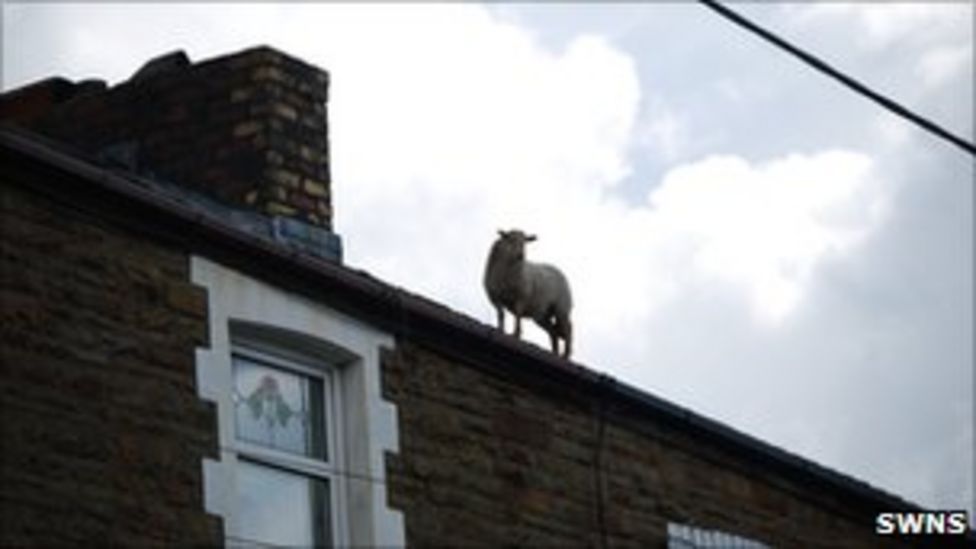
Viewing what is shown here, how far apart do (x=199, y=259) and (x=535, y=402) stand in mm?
2689

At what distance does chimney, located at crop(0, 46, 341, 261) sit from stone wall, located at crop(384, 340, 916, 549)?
1.66 m

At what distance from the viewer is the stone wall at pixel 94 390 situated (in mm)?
12781

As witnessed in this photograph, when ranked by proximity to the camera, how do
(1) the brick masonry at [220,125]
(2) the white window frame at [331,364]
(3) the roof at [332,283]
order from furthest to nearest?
(1) the brick masonry at [220,125] < (2) the white window frame at [331,364] < (3) the roof at [332,283]

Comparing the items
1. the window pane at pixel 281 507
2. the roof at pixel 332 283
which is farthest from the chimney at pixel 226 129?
the window pane at pixel 281 507

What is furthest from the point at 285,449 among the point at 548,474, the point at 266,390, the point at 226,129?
the point at 226,129

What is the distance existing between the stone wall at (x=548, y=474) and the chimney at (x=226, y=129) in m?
1.66

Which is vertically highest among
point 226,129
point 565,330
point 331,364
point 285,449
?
point 226,129

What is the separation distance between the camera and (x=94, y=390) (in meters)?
13.2

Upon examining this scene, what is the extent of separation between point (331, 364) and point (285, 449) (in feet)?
2.22

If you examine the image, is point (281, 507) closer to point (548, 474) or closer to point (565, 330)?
point (548, 474)

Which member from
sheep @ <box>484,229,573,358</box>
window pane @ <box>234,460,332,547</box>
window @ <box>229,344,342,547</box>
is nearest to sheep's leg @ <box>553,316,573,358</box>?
sheep @ <box>484,229,573,358</box>

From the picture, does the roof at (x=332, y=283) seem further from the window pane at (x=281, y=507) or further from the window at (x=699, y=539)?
the window pane at (x=281, y=507)

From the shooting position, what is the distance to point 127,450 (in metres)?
13.2

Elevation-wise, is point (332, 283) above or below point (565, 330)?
below
